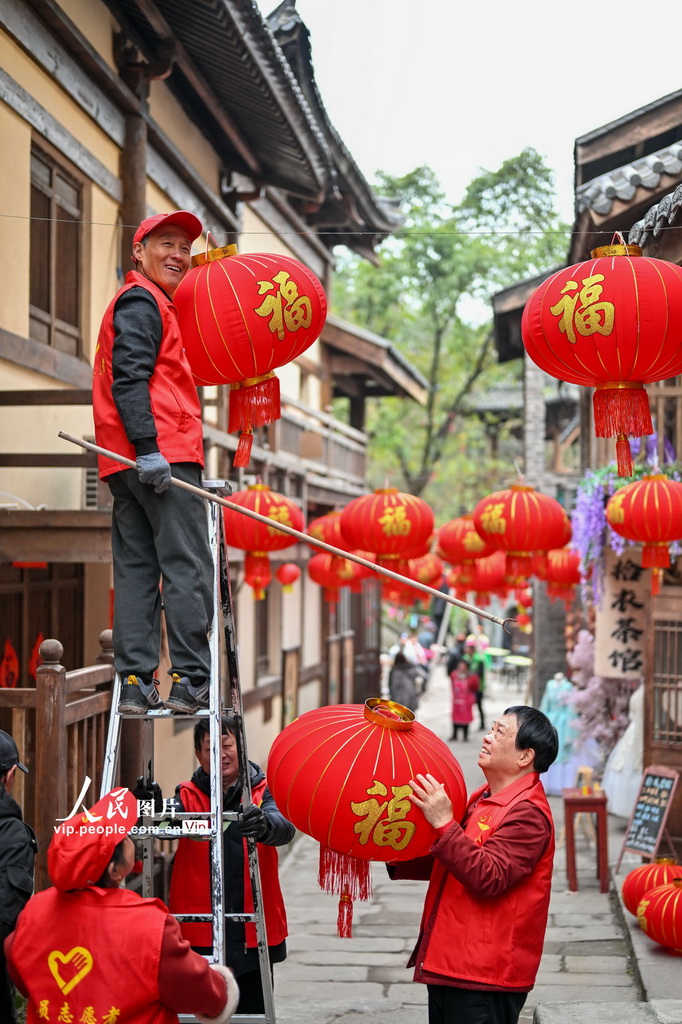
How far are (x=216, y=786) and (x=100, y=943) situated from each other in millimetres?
965

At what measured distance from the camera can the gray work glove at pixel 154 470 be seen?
4.01m

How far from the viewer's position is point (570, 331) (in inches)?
218

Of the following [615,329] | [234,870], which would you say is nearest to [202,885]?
[234,870]

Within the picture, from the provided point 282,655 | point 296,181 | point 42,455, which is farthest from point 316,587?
point 42,455

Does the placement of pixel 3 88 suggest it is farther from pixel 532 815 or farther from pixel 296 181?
pixel 296 181

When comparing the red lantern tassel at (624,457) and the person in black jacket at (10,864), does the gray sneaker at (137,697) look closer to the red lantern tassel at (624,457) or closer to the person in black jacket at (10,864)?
the person in black jacket at (10,864)

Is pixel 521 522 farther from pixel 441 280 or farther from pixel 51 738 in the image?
pixel 441 280

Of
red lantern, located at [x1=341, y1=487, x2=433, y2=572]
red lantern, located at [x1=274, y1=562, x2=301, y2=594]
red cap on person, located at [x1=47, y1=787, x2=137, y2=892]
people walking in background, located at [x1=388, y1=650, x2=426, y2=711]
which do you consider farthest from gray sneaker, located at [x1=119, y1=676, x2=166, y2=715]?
people walking in background, located at [x1=388, y1=650, x2=426, y2=711]

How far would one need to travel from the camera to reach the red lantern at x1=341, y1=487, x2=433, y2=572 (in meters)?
11.3

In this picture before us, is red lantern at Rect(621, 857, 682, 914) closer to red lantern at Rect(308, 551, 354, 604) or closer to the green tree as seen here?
red lantern at Rect(308, 551, 354, 604)

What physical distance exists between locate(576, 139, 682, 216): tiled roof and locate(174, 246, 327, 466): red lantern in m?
3.78

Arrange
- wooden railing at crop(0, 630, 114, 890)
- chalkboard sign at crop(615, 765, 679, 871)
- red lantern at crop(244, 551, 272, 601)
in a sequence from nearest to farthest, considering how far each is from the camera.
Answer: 1. wooden railing at crop(0, 630, 114, 890)
2. chalkboard sign at crop(615, 765, 679, 871)
3. red lantern at crop(244, 551, 272, 601)

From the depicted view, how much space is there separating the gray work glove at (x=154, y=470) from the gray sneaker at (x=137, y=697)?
0.74 metres

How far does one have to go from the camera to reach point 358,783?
4.18 metres
